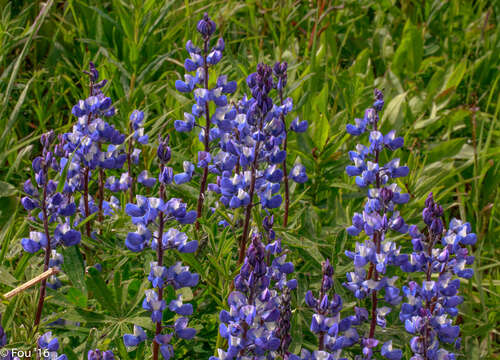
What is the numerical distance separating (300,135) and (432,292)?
1130 mm

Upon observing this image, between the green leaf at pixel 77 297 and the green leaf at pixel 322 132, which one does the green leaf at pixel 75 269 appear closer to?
the green leaf at pixel 77 297

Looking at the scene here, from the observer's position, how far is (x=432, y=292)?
65.4 inches

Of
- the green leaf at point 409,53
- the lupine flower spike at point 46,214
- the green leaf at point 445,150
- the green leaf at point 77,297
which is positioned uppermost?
the green leaf at point 409,53

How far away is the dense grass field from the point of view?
186 centimetres

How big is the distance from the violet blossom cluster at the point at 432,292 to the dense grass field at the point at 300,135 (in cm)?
20

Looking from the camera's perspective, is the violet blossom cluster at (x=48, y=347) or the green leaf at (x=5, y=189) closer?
the violet blossom cluster at (x=48, y=347)

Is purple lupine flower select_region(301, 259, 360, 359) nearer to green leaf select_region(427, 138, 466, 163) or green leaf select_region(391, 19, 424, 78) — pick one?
green leaf select_region(427, 138, 466, 163)

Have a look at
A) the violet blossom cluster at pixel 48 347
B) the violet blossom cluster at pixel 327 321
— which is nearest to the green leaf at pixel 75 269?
the violet blossom cluster at pixel 48 347

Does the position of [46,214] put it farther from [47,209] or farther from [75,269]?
[75,269]

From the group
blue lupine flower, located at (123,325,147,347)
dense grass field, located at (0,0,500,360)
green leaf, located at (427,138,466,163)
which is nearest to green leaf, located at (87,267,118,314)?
dense grass field, located at (0,0,500,360)

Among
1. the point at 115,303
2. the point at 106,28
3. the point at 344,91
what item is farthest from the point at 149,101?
the point at 115,303

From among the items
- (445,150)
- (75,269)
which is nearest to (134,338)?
(75,269)

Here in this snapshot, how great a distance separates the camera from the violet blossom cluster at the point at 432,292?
165 cm

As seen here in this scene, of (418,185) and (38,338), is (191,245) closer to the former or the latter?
(38,338)
